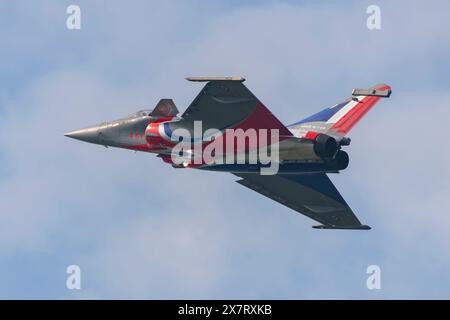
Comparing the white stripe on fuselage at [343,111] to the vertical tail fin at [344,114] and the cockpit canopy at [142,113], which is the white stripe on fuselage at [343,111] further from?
the cockpit canopy at [142,113]

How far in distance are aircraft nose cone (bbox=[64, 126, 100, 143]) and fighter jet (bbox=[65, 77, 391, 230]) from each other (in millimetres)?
55

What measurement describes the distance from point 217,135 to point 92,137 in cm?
855

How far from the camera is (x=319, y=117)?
81125 mm

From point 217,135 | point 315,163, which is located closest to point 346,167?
point 315,163

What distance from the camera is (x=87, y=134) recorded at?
3248 inches

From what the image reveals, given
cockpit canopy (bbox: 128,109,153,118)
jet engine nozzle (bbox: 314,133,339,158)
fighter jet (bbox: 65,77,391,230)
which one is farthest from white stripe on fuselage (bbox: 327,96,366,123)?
cockpit canopy (bbox: 128,109,153,118)

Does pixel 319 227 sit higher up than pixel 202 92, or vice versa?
pixel 202 92

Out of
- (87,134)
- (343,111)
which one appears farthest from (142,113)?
(343,111)

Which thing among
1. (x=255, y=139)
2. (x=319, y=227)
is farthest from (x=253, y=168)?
(x=319, y=227)

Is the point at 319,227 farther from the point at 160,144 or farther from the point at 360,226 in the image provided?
the point at 160,144

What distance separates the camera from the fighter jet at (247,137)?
75688 millimetres

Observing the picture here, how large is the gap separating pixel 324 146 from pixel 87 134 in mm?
14227

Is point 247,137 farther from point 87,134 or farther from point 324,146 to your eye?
point 87,134

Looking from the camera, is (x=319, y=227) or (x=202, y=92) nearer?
(x=202, y=92)
